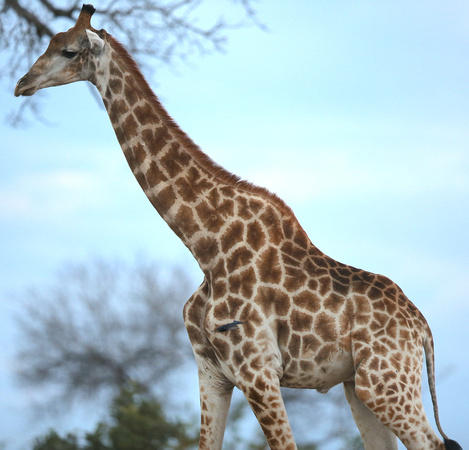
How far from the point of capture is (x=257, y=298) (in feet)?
9.57

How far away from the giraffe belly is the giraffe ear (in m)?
1.68

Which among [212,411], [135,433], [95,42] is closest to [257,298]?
[212,411]

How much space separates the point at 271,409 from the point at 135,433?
2222mm

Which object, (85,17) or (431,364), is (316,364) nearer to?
(431,364)

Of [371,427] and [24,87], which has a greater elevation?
[24,87]

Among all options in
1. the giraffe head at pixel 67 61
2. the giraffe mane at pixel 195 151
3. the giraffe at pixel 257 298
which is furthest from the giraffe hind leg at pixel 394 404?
the giraffe head at pixel 67 61

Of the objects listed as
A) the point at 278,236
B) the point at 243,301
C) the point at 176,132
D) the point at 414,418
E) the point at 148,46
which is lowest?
the point at 414,418

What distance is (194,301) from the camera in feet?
10.2

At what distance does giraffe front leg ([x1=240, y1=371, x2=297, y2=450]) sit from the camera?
280cm

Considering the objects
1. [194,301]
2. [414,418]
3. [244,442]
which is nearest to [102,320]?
[244,442]

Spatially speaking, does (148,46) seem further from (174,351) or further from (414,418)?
(414,418)

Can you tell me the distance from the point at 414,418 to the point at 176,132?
1.68 metres

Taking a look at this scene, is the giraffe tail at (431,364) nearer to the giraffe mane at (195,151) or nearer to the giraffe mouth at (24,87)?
the giraffe mane at (195,151)

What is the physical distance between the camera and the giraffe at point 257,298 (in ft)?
9.35
